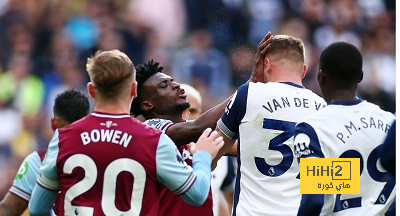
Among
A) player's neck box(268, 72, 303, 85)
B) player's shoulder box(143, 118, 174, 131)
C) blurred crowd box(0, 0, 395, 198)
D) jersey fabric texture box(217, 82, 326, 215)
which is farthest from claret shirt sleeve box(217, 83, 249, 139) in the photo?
blurred crowd box(0, 0, 395, 198)

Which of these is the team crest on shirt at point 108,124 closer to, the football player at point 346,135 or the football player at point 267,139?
the football player at point 346,135

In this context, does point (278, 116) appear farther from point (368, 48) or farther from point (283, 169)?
point (368, 48)

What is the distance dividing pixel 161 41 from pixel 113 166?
8995 mm

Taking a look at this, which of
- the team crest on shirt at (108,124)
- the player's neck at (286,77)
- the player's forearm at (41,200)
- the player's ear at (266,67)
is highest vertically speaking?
the player's ear at (266,67)

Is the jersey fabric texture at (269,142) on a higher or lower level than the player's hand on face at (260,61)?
lower

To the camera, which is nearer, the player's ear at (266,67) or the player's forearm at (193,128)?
the player's ear at (266,67)

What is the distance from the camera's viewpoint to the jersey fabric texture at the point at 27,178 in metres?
7.24

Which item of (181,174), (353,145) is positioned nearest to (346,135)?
(353,145)

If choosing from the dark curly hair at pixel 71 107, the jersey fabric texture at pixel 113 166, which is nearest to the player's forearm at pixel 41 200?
the jersey fabric texture at pixel 113 166

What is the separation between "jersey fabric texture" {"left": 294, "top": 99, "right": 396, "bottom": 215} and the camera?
546 centimetres

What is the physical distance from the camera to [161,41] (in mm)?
14117

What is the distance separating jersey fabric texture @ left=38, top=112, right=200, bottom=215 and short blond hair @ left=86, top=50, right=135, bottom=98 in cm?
15

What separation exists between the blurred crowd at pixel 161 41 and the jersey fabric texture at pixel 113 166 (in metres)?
7.92

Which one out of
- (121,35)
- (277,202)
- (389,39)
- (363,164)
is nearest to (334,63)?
(363,164)
